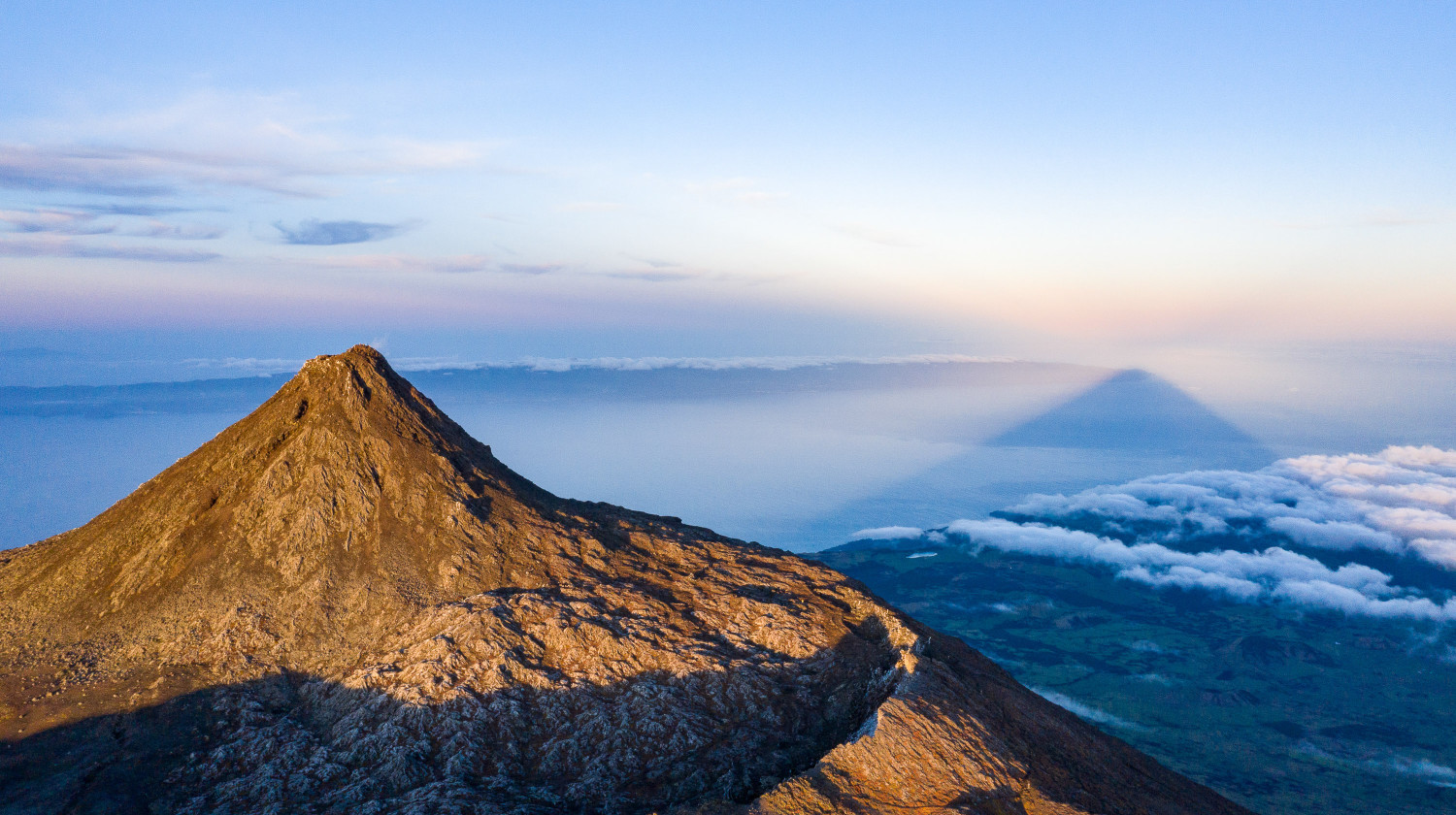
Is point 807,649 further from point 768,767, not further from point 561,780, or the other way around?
point 561,780

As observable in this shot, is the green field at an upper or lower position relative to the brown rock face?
lower

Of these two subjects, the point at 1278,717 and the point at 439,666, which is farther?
the point at 1278,717

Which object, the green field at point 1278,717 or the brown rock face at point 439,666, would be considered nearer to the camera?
the brown rock face at point 439,666

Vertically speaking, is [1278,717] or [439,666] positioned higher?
[439,666]

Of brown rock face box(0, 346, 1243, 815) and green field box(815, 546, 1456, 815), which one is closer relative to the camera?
brown rock face box(0, 346, 1243, 815)

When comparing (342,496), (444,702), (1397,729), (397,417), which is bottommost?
(1397,729)

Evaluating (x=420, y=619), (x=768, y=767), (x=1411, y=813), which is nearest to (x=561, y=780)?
(x=768, y=767)

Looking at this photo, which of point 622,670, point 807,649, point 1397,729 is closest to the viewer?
point 622,670

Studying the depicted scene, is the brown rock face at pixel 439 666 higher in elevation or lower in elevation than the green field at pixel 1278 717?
higher
